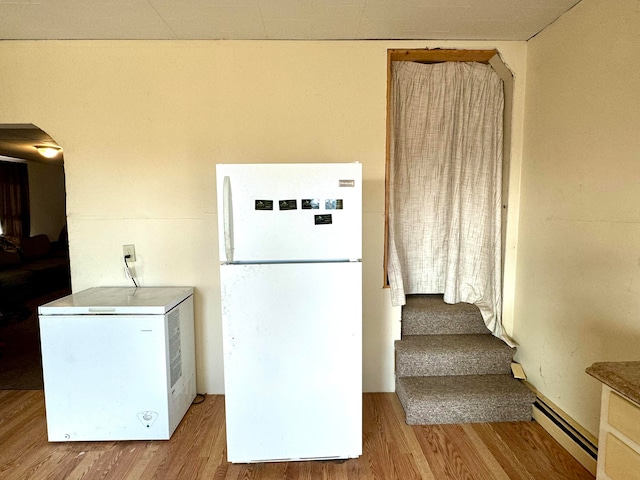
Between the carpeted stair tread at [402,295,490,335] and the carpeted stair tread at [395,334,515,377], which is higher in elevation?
the carpeted stair tread at [402,295,490,335]

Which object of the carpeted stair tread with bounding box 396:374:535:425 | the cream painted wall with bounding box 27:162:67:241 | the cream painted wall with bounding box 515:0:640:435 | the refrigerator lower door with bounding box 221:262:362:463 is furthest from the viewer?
the cream painted wall with bounding box 27:162:67:241

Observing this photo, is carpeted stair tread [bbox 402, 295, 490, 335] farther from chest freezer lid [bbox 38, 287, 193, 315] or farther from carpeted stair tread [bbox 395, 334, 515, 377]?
chest freezer lid [bbox 38, 287, 193, 315]

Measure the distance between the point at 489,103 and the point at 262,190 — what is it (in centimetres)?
184

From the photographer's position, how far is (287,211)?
5.15 ft

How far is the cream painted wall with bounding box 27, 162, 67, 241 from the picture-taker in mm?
→ 5211

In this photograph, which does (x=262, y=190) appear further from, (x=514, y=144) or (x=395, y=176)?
(x=514, y=144)

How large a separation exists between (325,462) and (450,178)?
205 centimetres

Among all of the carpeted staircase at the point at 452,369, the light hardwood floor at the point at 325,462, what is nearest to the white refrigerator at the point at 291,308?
the light hardwood floor at the point at 325,462

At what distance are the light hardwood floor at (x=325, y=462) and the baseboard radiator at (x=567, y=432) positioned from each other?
0.05 metres

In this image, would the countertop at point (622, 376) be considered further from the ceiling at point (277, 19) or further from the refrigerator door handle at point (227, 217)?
the ceiling at point (277, 19)

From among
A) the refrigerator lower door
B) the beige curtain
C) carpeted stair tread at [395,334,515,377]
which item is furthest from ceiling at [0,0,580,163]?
carpeted stair tread at [395,334,515,377]

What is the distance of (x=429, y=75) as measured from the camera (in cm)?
238

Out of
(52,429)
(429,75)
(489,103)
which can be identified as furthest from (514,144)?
(52,429)

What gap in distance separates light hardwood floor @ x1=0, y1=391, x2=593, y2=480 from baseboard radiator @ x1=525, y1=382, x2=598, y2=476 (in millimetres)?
45
